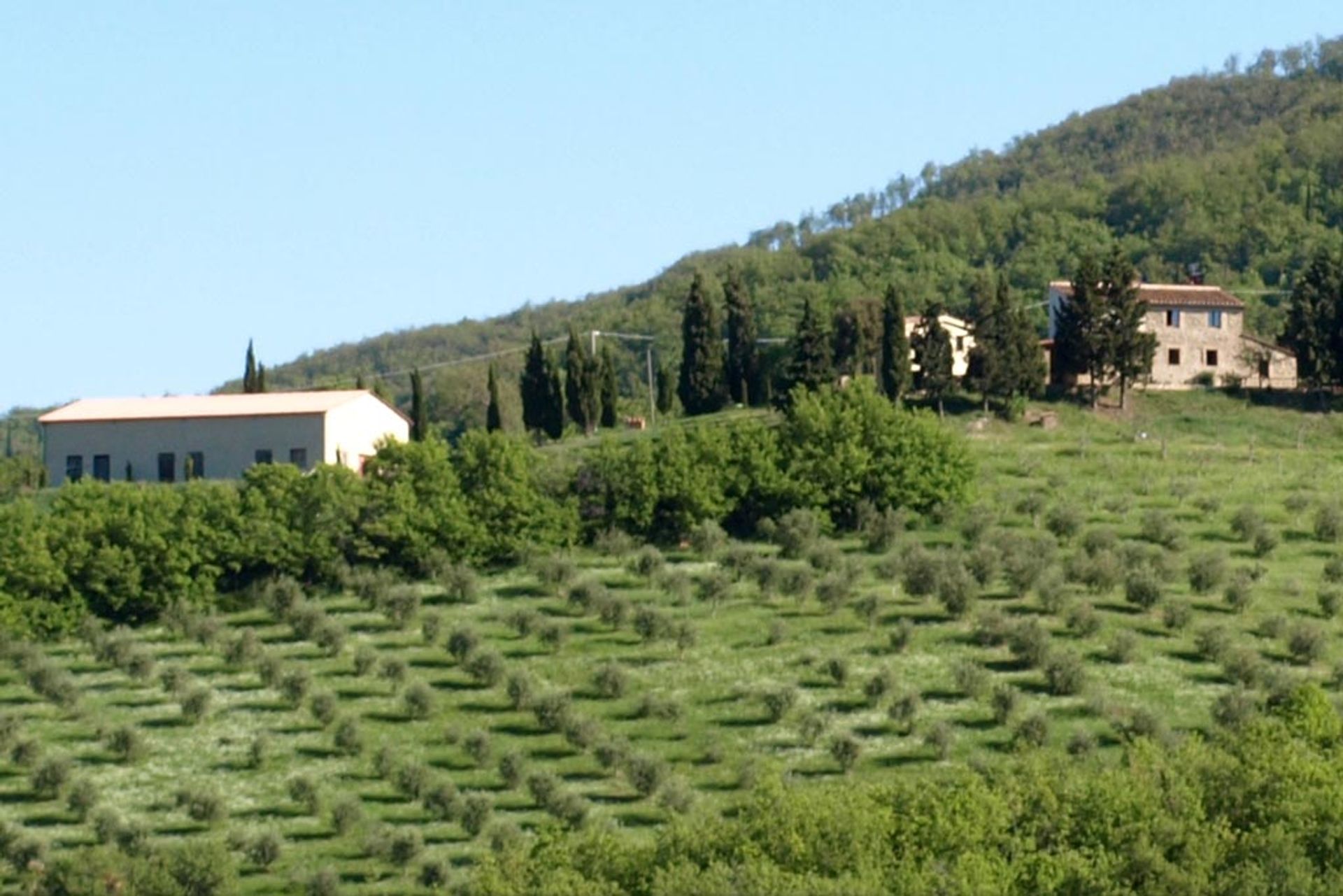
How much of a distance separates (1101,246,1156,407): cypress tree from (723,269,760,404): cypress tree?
39.6ft

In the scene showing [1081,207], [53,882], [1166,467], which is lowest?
[53,882]

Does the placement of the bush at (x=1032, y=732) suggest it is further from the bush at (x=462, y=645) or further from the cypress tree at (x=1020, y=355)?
the cypress tree at (x=1020, y=355)

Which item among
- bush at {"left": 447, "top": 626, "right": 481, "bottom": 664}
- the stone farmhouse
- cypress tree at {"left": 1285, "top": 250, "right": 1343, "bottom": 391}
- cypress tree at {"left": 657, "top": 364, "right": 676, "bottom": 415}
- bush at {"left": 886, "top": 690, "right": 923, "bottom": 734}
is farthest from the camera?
cypress tree at {"left": 657, "top": 364, "right": 676, "bottom": 415}

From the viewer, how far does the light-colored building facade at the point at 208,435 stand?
262ft

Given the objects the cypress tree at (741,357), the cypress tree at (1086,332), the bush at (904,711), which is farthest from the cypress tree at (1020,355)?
the bush at (904,711)

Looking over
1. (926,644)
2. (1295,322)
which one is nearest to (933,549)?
(926,644)

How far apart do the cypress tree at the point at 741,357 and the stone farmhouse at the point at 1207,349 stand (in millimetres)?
10210

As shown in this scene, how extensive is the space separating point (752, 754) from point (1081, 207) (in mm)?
93287

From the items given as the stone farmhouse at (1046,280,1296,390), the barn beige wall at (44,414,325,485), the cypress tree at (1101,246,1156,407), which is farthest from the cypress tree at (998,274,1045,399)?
the barn beige wall at (44,414,325,485)

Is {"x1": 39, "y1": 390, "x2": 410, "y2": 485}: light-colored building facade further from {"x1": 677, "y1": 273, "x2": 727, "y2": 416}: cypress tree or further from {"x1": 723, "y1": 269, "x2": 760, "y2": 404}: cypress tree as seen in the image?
{"x1": 723, "y1": 269, "x2": 760, "y2": 404}: cypress tree

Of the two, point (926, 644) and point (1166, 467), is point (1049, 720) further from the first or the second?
point (1166, 467)

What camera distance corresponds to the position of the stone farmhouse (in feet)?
280

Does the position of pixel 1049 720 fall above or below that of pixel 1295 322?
below

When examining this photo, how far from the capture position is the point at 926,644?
59.7 m
